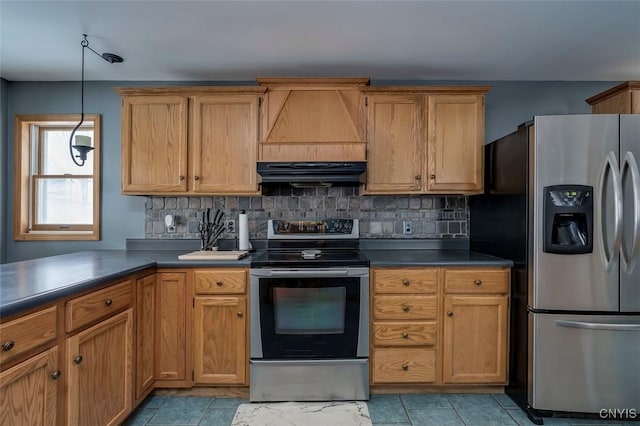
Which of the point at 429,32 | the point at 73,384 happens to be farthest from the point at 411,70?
the point at 73,384

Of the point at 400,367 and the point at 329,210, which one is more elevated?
the point at 329,210

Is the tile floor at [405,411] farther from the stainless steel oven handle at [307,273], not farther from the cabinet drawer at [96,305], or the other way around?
the stainless steel oven handle at [307,273]

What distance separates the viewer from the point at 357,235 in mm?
2787

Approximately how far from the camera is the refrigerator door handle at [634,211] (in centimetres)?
183

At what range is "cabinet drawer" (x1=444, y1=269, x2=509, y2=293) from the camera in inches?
87.1

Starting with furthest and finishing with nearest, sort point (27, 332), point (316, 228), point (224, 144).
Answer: point (316, 228), point (224, 144), point (27, 332)

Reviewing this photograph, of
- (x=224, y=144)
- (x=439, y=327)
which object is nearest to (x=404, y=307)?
(x=439, y=327)

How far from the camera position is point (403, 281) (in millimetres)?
2221

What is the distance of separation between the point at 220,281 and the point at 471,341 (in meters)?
1.78

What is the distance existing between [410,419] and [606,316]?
134cm

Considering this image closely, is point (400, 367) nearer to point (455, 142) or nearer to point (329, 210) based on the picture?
point (329, 210)

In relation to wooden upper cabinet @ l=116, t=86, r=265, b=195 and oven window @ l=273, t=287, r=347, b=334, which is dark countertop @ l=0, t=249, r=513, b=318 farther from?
wooden upper cabinet @ l=116, t=86, r=265, b=195

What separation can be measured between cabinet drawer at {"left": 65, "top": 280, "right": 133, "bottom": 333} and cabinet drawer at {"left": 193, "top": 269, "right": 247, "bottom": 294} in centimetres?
41

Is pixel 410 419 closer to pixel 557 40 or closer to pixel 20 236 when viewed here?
pixel 557 40
